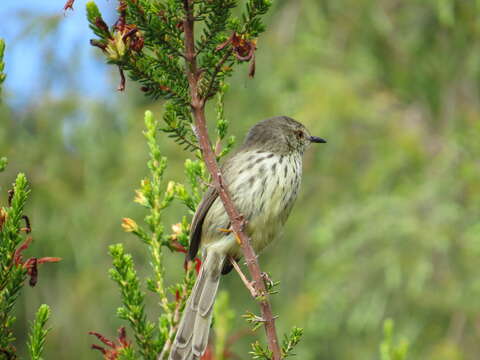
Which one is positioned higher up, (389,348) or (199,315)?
(199,315)

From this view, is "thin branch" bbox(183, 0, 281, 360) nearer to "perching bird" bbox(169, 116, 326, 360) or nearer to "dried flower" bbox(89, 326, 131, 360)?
"dried flower" bbox(89, 326, 131, 360)

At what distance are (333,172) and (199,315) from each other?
5.74 metres

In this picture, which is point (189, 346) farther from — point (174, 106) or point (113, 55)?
point (113, 55)

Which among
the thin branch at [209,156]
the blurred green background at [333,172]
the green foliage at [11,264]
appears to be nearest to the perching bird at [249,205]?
the thin branch at [209,156]

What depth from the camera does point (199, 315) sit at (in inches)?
125

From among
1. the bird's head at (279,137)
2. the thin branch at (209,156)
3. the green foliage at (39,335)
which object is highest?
the bird's head at (279,137)

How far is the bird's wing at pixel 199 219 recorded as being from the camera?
3467 mm

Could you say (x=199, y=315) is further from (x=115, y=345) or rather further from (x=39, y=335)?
(x=39, y=335)

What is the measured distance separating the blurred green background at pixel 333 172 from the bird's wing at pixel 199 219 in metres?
3.59

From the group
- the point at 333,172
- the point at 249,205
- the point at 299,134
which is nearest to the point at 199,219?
the point at 249,205

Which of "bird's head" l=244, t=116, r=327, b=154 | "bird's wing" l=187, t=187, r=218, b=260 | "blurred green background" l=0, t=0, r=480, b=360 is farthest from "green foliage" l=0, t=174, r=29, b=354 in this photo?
"blurred green background" l=0, t=0, r=480, b=360

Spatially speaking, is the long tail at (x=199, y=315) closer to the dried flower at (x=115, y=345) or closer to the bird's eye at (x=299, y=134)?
the dried flower at (x=115, y=345)

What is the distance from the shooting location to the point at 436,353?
7.29 meters

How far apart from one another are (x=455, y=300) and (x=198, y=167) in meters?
5.04
